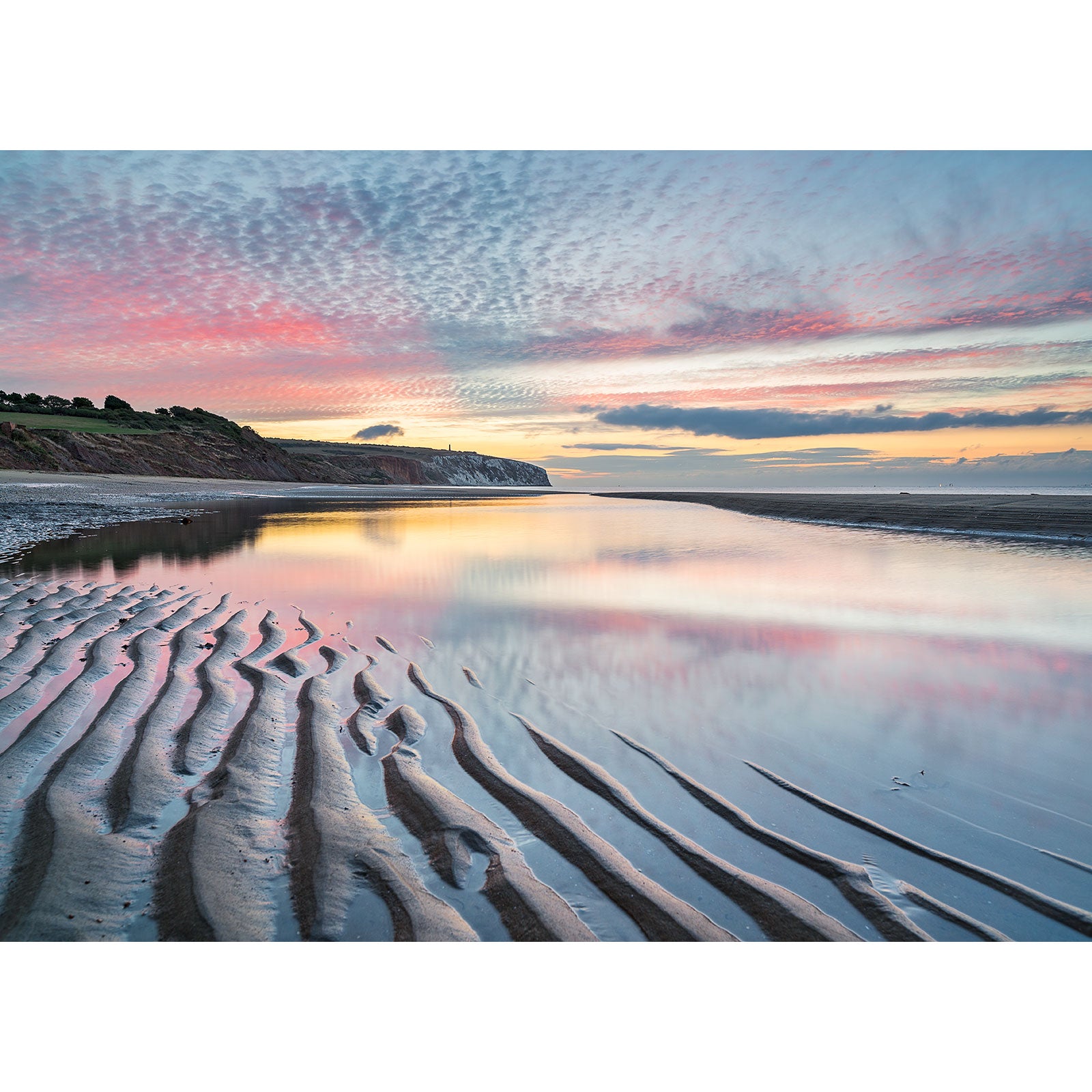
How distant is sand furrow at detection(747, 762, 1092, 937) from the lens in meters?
2.63

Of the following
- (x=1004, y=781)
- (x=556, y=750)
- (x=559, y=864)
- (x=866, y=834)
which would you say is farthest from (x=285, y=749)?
(x=1004, y=781)

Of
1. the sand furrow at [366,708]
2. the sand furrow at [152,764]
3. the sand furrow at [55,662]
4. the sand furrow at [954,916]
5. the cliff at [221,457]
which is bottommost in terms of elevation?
the sand furrow at [954,916]

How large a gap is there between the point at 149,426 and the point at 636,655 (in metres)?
81.1

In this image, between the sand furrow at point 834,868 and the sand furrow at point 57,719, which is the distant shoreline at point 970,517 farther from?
the sand furrow at point 57,719

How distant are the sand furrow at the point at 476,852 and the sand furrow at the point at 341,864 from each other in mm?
163

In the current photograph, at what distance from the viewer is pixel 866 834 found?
3141 millimetres

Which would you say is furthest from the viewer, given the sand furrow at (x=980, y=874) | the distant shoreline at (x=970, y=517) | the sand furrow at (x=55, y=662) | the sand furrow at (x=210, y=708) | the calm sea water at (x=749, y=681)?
the distant shoreline at (x=970, y=517)

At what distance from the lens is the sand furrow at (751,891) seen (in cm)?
252

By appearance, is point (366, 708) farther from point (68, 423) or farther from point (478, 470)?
point (478, 470)

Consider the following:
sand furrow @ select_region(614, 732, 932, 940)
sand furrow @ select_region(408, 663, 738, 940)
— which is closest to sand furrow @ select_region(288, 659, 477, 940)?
sand furrow @ select_region(408, 663, 738, 940)

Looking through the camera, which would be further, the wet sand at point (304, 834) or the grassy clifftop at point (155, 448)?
the grassy clifftop at point (155, 448)

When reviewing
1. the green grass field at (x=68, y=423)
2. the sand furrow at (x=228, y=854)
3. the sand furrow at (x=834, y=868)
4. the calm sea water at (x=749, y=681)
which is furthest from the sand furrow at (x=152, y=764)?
the green grass field at (x=68, y=423)

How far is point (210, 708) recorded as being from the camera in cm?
466

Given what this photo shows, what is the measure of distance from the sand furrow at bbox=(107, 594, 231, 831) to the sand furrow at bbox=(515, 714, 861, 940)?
8.39ft
